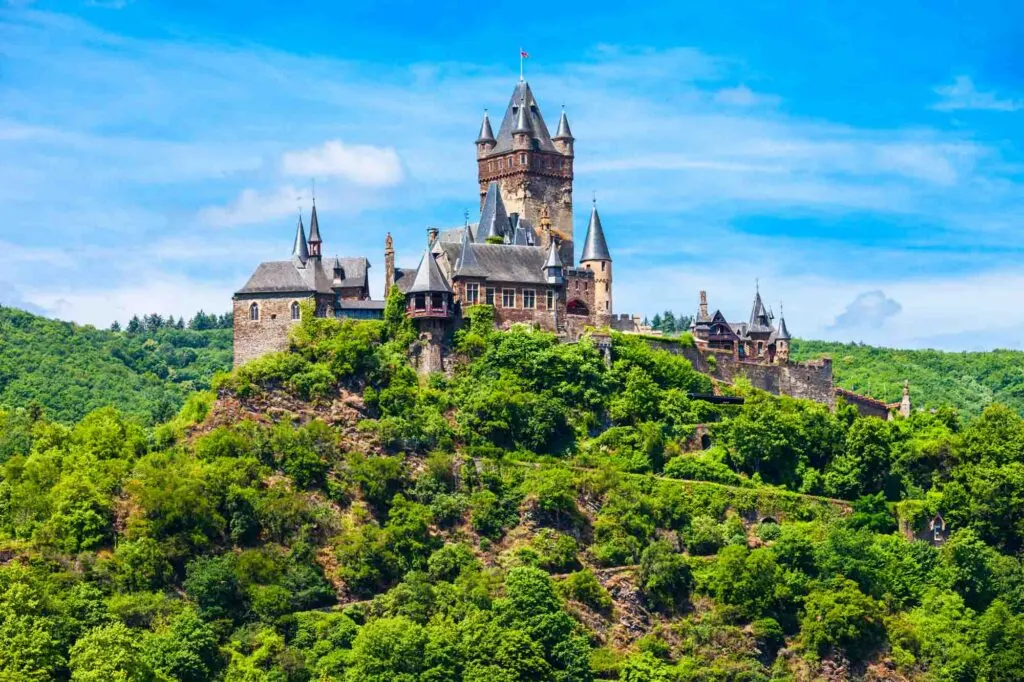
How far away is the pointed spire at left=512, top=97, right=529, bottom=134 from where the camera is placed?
317ft

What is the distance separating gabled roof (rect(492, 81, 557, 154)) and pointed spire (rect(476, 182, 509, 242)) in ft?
8.55

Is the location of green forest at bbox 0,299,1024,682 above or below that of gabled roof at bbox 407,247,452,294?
below

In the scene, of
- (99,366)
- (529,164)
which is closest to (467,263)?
(529,164)

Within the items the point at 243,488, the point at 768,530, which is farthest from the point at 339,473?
the point at 768,530

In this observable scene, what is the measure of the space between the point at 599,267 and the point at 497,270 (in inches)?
247

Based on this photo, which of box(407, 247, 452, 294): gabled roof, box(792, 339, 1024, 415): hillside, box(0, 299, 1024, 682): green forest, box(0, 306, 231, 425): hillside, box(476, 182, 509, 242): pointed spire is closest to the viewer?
box(0, 299, 1024, 682): green forest

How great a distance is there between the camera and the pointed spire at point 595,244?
94125mm

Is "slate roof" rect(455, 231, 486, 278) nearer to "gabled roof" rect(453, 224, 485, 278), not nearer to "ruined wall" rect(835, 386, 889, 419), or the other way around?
"gabled roof" rect(453, 224, 485, 278)

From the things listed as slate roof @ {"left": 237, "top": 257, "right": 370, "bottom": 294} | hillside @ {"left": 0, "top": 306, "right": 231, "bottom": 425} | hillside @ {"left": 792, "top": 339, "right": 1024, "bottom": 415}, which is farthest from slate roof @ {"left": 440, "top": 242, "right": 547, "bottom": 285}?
hillside @ {"left": 792, "top": 339, "right": 1024, "bottom": 415}

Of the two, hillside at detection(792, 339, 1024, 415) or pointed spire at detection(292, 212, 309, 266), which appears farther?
hillside at detection(792, 339, 1024, 415)

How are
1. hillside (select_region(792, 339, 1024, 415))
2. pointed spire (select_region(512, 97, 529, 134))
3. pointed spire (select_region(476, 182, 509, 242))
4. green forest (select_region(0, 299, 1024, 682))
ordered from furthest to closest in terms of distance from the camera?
hillside (select_region(792, 339, 1024, 415)), pointed spire (select_region(512, 97, 529, 134)), pointed spire (select_region(476, 182, 509, 242)), green forest (select_region(0, 299, 1024, 682))

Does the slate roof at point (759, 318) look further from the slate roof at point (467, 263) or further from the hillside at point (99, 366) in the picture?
the hillside at point (99, 366)

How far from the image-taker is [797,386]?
312ft

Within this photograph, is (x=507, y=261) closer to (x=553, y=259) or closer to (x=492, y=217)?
(x=553, y=259)
